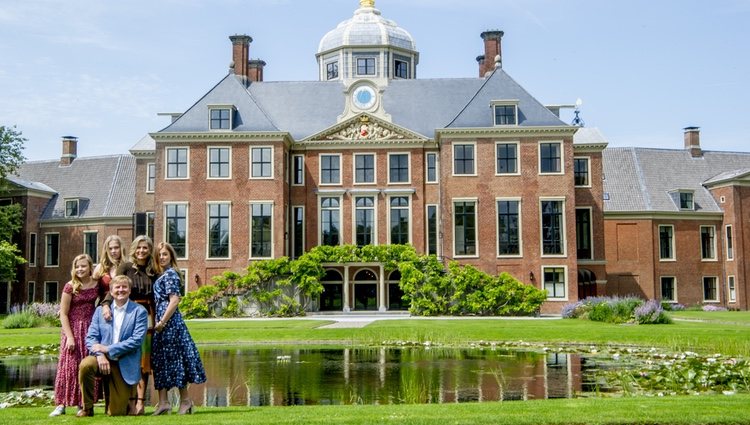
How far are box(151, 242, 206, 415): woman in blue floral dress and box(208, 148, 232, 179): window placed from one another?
28680 millimetres

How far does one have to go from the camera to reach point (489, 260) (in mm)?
36594

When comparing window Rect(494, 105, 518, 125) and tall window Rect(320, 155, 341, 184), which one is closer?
window Rect(494, 105, 518, 125)

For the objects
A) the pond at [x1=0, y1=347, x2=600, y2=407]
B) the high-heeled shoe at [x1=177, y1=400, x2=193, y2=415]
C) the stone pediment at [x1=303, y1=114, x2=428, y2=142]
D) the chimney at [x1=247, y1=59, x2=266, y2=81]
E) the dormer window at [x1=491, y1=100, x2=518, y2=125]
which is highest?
the chimney at [x1=247, y1=59, x2=266, y2=81]

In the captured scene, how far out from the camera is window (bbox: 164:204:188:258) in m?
37.2

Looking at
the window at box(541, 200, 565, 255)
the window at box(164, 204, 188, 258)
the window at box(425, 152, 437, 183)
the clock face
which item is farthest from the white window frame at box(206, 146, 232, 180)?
the window at box(541, 200, 565, 255)

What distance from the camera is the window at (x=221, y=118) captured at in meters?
37.7

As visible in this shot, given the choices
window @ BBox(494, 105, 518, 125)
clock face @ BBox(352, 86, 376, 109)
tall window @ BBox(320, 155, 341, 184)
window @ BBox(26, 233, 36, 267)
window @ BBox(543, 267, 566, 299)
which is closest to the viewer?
window @ BBox(543, 267, 566, 299)

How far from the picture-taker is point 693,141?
47.8m

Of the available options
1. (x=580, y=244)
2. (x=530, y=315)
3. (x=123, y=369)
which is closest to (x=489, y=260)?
(x=530, y=315)

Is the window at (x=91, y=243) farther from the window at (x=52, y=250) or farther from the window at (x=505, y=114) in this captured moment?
the window at (x=505, y=114)

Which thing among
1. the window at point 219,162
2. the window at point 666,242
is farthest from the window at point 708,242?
the window at point 219,162

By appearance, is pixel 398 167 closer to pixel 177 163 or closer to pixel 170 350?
pixel 177 163

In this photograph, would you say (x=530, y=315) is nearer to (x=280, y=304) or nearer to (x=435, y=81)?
(x=280, y=304)

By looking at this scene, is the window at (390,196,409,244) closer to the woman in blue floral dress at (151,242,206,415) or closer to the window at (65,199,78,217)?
the window at (65,199,78,217)
